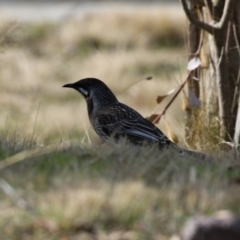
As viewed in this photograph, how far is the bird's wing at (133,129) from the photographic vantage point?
7523 millimetres

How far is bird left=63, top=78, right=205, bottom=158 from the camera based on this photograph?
7539 millimetres

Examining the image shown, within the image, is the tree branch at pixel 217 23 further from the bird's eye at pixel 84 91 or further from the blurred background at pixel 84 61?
the blurred background at pixel 84 61

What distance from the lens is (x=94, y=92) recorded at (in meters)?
8.41

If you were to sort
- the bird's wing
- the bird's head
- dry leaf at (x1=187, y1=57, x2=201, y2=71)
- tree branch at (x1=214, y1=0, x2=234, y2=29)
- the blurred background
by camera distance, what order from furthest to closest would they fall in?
1. the blurred background
2. the bird's head
3. dry leaf at (x1=187, y1=57, x2=201, y2=71)
4. the bird's wing
5. tree branch at (x1=214, y1=0, x2=234, y2=29)

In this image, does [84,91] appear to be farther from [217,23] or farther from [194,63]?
[217,23]

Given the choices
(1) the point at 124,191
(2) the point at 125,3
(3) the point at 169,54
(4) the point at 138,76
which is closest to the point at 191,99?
(1) the point at 124,191

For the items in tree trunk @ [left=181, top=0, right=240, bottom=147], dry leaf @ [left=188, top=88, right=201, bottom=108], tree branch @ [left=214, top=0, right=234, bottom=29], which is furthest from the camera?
dry leaf @ [left=188, top=88, right=201, bottom=108]

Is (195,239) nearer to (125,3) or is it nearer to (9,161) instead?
(9,161)

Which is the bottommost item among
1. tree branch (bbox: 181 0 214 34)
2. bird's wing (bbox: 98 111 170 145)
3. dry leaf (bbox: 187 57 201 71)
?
bird's wing (bbox: 98 111 170 145)

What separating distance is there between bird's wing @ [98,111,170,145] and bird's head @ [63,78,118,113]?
0.37 metres

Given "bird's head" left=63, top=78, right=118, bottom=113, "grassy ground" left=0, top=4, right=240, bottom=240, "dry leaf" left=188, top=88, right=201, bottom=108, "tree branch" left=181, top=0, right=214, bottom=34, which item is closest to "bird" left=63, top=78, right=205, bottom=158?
"bird's head" left=63, top=78, right=118, bottom=113

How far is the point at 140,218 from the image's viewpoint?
4.46m

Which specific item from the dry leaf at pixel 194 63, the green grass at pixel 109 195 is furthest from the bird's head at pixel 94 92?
the green grass at pixel 109 195

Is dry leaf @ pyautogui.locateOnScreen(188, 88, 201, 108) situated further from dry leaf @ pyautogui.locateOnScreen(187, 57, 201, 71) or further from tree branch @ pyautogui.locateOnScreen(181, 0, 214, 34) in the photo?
tree branch @ pyautogui.locateOnScreen(181, 0, 214, 34)
